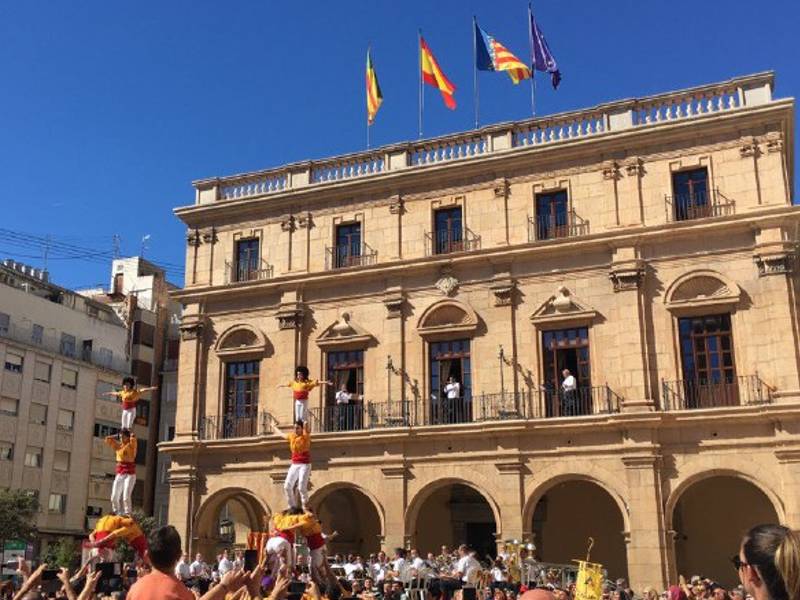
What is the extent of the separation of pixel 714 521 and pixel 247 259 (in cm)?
1566

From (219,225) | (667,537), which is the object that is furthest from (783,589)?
(219,225)

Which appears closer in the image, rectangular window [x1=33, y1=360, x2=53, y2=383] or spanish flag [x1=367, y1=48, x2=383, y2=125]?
spanish flag [x1=367, y1=48, x2=383, y2=125]

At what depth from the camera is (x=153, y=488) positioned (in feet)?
147

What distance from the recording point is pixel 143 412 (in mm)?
45844

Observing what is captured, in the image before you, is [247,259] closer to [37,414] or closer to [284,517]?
[284,517]

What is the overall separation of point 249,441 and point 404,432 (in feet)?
16.3

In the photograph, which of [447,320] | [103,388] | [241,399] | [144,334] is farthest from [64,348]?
[447,320]

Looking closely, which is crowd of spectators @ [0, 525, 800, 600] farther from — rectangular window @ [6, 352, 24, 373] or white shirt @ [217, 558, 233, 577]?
rectangular window @ [6, 352, 24, 373]

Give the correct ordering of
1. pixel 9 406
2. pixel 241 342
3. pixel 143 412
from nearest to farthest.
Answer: pixel 241 342
pixel 9 406
pixel 143 412

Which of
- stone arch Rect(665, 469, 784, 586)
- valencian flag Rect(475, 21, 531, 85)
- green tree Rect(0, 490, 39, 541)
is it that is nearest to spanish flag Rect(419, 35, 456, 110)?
valencian flag Rect(475, 21, 531, 85)

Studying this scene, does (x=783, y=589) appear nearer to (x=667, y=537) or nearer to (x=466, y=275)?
(x=667, y=537)

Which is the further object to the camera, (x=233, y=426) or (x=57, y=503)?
(x=57, y=503)

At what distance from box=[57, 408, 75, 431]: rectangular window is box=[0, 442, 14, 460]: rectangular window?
272cm

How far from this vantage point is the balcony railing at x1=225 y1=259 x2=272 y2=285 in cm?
2822
